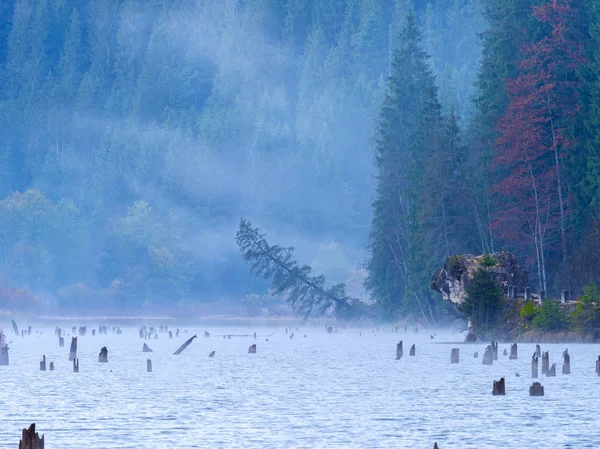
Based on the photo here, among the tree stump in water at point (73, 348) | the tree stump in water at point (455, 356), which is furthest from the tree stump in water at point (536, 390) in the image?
the tree stump in water at point (73, 348)

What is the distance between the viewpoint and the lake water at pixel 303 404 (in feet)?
96.6

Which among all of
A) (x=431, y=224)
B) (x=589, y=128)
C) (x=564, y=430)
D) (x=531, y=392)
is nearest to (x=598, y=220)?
(x=589, y=128)

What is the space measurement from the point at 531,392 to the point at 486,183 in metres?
54.0

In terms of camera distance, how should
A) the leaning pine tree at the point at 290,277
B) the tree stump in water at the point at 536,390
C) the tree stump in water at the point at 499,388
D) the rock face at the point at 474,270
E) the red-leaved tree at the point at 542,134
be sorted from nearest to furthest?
the tree stump in water at the point at 536,390 → the tree stump in water at the point at 499,388 → the rock face at the point at 474,270 → the red-leaved tree at the point at 542,134 → the leaning pine tree at the point at 290,277

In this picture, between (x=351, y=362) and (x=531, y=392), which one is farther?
(x=351, y=362)

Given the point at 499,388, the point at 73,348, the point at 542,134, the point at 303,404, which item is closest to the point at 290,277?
the point at 542,134

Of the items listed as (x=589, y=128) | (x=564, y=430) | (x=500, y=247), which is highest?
(x=589, y=128)

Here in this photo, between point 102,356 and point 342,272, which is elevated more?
point 342,272

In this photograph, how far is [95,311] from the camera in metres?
185

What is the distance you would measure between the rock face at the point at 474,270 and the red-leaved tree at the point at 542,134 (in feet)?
27.5

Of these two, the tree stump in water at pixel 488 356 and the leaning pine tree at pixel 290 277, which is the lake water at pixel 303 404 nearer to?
the tree stump in water at pixel 488 356

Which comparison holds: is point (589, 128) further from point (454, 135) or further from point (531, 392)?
point (531, 392)

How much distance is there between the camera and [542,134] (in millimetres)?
86625

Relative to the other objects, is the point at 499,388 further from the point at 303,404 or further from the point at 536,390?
the point at 303,404
